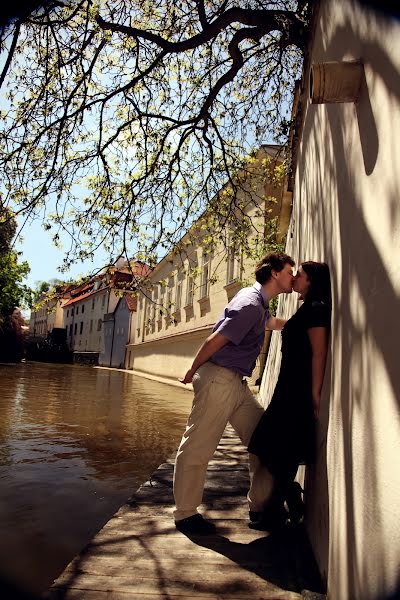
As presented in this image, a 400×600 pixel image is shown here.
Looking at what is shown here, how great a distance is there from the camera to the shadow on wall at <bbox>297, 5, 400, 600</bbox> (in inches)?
53.2

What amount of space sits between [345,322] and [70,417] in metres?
7.65

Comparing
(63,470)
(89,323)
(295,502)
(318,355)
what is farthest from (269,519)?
(89,323)

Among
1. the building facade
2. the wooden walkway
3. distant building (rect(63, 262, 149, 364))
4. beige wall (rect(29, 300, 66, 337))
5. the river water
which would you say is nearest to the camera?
the wooden walkway

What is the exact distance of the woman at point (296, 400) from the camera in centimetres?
242

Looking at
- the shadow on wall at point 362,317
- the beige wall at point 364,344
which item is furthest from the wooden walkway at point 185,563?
the shadow on wall at point 362,317

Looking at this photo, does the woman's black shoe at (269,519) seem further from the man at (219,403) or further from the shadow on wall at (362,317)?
the shadow on wall at (362,317)

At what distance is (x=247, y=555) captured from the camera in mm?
2322

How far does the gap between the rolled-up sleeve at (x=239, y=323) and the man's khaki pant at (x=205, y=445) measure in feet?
0.70

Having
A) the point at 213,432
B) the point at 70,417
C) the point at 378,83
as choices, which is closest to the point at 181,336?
the point at 70,417

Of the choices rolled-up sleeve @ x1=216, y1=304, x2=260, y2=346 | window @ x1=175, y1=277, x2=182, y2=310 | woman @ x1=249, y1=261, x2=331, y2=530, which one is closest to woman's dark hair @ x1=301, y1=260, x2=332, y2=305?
woman @ x1=249, y1=261, x2=331, y2=530

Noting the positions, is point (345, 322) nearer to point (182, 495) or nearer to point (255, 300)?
point (255, 300)

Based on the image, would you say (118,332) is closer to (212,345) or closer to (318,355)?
(212,345)

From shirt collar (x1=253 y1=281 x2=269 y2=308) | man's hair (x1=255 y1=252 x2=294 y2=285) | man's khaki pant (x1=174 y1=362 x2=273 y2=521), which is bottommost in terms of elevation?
man's khaki pant (x1=174 y1=362 x2=273 y2=521)

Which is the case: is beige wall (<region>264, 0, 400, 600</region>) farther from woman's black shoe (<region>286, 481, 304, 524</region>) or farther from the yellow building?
the yellow building
